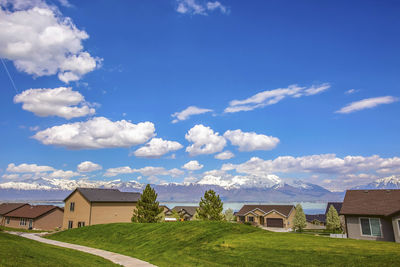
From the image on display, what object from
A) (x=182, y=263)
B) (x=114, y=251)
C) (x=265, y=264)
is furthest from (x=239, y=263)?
(x=114, y=251)

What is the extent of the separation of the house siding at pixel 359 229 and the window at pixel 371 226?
339 millimetres

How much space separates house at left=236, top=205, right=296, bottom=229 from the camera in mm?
76444

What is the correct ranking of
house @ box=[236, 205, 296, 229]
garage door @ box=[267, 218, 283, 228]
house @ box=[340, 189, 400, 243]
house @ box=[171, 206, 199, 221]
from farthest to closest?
house @ box=[171, 206, 199, 221] → garage door @ box=[267, 218, 283, 228] → house @ box=[236, 205, 296, 229] → house @ box=[340, 189, 400, 243]

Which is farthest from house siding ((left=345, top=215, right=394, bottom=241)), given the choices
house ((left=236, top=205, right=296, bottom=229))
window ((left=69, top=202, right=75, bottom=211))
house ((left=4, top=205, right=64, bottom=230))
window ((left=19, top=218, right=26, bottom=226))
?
window ((left=19, top=218, right=26, bottom=226))

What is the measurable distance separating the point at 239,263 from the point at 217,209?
2659cm

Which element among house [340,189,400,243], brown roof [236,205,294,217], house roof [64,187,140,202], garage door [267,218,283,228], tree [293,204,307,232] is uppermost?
house roof [64,187,140,202]

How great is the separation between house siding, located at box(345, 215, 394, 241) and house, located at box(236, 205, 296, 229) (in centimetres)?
4731

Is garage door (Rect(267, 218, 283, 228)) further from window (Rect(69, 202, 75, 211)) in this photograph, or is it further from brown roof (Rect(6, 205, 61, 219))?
brown roof (Rect(6, 205, 61, 219))

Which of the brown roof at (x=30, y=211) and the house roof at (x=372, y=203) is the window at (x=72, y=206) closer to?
the brown roof at (x=30, y=211)

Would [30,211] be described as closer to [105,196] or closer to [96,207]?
[105,196]

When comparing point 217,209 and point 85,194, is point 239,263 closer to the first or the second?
point 217,209

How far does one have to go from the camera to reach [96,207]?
161 ft

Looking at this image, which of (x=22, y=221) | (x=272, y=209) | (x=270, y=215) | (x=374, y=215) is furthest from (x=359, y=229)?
(x=22, y=221)

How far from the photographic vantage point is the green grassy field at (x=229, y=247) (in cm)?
1582
